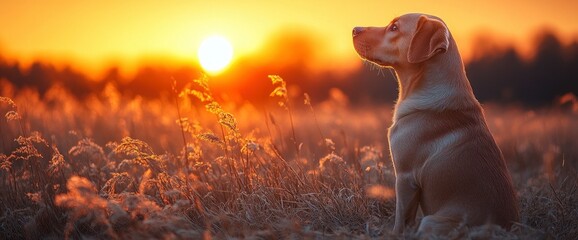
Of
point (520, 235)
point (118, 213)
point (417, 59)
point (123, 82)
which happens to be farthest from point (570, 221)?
point (123, 82)

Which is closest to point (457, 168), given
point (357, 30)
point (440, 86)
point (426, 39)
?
point (440, 86)

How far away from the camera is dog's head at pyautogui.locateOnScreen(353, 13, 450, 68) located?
13.4 feet

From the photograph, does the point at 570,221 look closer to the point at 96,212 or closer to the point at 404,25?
the point at 404,25

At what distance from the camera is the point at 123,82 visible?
846 inches

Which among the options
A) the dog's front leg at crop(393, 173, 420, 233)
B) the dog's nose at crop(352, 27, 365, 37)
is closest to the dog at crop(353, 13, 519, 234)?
the dog's front leg at crop(393, 173, 420, 233)

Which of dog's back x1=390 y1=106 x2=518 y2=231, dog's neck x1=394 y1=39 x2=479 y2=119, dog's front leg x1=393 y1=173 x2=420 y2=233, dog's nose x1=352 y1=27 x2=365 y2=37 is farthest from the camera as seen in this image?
dog's nose x1=352 y1=27 x2=365 y2=37

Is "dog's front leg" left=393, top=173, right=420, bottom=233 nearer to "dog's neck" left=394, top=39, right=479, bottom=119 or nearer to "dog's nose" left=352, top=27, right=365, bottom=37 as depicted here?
"dog's neck" left=394, top=39, right=479, bottom=119

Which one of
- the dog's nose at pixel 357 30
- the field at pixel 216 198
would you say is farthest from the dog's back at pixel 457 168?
the dog's nose at pixel 357 30

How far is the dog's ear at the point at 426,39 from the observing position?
4.05 metres

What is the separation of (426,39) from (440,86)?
→ 1.15ft

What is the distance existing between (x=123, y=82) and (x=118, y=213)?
18803mm

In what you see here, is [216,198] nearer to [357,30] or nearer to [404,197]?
[404,197]

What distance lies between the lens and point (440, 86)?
13.5ft

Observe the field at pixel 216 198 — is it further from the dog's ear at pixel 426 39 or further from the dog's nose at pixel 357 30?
the dog's ear at pixel 426 39
